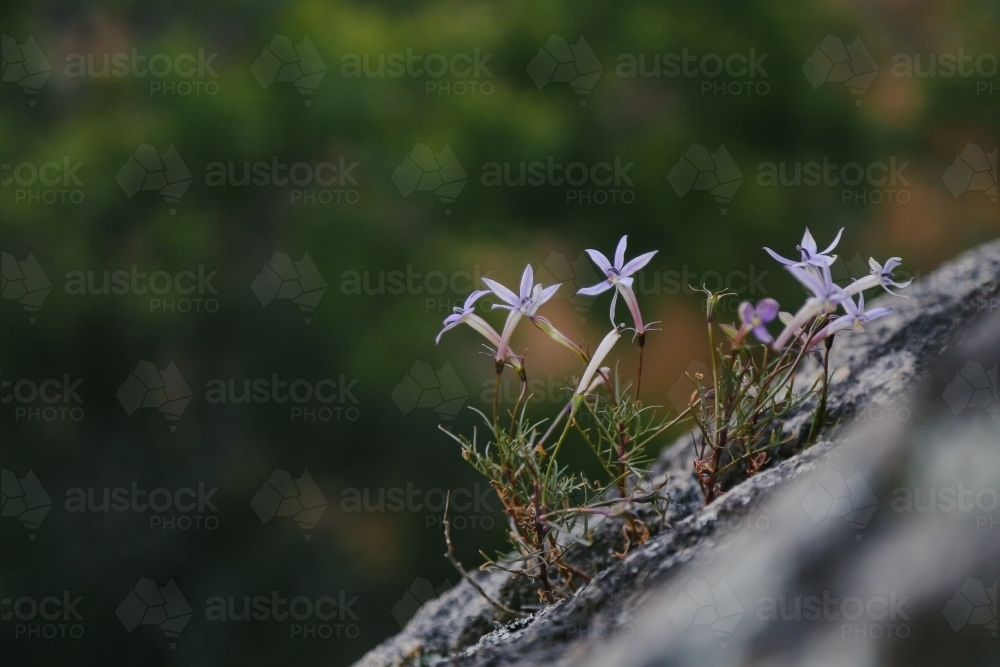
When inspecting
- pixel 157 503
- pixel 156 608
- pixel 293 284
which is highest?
pixel 293 284

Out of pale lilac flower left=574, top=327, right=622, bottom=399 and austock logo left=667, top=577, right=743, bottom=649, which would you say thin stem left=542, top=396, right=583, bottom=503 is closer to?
pale lilac flower left=574, top=327, right=622, bottom=399

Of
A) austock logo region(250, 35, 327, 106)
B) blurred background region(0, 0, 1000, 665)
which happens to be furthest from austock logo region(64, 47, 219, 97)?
austock logo region(250, 35, 327, 106)

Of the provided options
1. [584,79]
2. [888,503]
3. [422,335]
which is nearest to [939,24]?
[584,79]

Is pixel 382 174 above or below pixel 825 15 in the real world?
below

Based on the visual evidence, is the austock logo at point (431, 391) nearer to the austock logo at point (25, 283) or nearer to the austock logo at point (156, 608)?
the austock logo at point (156, 608)

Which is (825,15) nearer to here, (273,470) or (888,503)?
(273,470)

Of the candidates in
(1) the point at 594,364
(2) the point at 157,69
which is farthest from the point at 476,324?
(2) the point at 157,69

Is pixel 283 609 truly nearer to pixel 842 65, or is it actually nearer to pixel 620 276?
pixel 620 276
